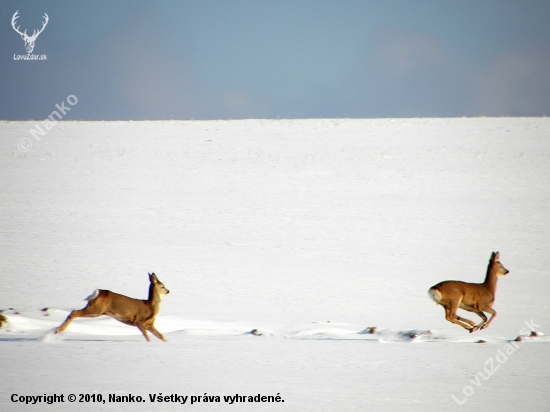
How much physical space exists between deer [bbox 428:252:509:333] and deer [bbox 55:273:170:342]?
3485 mm

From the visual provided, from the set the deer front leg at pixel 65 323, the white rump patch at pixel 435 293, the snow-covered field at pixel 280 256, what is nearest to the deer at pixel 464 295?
the white rump patch at pixel 435 293

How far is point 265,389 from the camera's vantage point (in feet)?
21.2

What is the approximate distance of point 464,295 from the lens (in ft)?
28.6

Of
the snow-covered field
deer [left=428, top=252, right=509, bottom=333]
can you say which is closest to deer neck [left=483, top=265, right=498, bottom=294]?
deer [left=428, top=252, right=509, bottom=333]

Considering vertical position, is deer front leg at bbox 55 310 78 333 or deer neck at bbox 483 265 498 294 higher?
deer neck at bbox 483 265 498 294

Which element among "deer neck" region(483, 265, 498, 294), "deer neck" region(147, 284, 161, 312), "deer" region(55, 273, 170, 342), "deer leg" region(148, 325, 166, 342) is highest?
"deer neck" region(483, 265, 498, 294)

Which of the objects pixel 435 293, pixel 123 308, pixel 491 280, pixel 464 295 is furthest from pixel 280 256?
pixel 123 308

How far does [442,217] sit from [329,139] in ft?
36.5

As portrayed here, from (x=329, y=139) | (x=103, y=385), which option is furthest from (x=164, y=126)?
(x=103, y=385)

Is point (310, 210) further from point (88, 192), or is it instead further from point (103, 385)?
point (103, 385)

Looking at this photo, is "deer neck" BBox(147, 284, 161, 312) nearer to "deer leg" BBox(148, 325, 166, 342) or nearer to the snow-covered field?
"deer leg" BBox(148, 325, 166, 342)

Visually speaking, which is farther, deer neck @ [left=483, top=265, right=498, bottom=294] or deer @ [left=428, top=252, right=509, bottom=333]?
deer neck @ [left=483, top=265, right=498, bottom=294]

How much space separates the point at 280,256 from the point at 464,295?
792 centimetres

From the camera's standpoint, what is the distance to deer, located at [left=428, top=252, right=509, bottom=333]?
8.55 m
